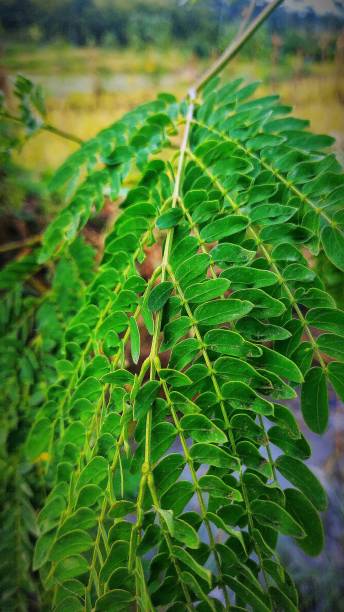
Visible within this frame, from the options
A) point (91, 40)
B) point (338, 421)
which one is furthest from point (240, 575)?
point (91, 40)

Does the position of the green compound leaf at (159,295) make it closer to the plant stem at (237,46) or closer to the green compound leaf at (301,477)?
the green compound leaf at (301,477)

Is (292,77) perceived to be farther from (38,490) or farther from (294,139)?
(38,490)

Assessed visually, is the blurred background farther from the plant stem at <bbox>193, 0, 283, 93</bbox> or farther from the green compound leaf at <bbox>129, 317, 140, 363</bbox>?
the green compound leaf at <bbox>129, 317, 140, 363</bbox>

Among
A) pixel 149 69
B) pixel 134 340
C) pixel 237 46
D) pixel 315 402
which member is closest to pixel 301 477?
pixel 315 402

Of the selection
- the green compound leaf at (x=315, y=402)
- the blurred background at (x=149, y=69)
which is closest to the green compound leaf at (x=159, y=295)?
the green compound leaf at (x=315, y=402)

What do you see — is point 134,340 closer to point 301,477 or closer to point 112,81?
point 301,477

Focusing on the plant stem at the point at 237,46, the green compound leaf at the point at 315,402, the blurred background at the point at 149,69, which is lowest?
the green compound leaf at the point at 315,402
